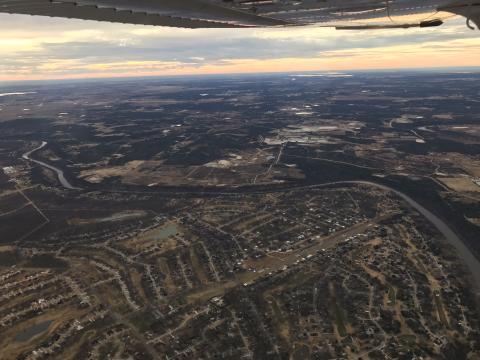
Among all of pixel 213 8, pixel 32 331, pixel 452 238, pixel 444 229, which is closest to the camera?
pixel 213 8

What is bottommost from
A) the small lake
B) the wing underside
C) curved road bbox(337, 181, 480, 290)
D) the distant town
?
the small lake

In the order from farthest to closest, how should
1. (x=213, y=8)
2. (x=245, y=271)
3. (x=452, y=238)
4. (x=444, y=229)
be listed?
(x=444, y=229) < (x=452, y=238) < (x=245, y=271) < (x=213, y=8)

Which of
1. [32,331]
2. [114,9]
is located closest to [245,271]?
[32,331]

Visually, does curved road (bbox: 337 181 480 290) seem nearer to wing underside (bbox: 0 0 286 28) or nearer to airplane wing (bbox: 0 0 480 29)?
airplane wing (bbox: 0 0 480 29)

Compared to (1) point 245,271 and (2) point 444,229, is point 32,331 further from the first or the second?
(2) point 444,229

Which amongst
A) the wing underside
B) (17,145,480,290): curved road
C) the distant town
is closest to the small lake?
the distant town

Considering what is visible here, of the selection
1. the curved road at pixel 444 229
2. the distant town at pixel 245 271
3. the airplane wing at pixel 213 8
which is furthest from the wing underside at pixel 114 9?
the curved road at pixel 444 229

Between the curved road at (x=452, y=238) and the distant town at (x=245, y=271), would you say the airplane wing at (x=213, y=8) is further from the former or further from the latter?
the curved road at (x=452, y=238)

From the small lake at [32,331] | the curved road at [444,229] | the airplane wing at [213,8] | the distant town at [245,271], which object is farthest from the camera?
the curved road at [444,229]
